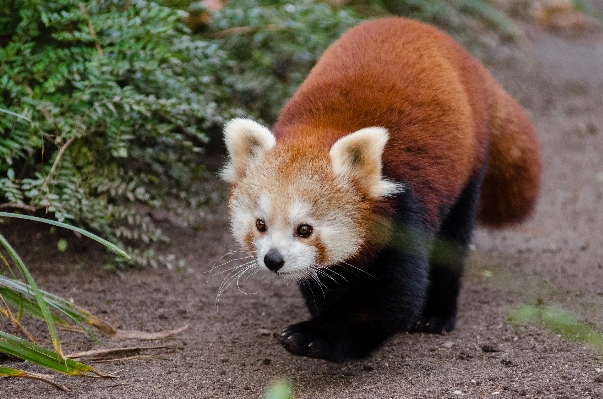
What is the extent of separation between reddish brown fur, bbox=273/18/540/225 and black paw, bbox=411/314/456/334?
2.20ft

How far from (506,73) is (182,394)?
22.6 feet

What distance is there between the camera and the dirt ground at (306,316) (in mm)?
2945

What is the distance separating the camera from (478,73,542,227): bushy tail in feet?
13.7

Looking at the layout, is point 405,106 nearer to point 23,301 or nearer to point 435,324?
point 435,324

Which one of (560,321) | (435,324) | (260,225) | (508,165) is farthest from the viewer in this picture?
(508,165)

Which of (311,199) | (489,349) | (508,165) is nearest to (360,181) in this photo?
(311,199)

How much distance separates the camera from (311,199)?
2898 mm

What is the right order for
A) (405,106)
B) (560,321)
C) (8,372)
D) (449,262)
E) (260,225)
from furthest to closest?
(449,262) → (560,321) → (405,106) → (260,225) → (8,372)

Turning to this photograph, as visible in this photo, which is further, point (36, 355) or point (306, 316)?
point (306, 316)

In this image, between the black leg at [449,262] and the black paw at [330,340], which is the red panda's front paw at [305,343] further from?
the black leg at [449,262]

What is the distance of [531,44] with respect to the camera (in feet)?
32.4

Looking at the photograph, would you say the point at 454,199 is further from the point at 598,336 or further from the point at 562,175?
the point at 562,175

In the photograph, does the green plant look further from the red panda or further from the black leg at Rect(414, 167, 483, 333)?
the black leg at Rect(414, 167, 483, 333)

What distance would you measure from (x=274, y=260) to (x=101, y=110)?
1.55 meters
